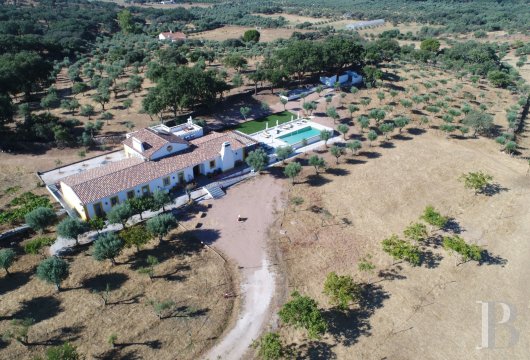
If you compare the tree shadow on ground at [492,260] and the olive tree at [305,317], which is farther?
the tree shadow on ground at [492,260]

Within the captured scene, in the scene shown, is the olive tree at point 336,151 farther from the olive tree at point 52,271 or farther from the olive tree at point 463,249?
the olive tree at point 52,271

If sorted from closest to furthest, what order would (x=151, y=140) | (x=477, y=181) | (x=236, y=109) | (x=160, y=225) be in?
(x=160, y=225), (x=477, y=181), (x=151, y=140), (x=236, y=109)

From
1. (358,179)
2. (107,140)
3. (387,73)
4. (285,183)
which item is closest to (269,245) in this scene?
(285,183)

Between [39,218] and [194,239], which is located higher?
[39,218]

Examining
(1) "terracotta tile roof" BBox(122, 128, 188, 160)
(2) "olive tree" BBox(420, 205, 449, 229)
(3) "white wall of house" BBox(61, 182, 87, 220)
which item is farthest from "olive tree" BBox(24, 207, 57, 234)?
(2) "olive tree" BBox(420, 205, 449, 229)

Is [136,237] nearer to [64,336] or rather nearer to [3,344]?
[64,336]

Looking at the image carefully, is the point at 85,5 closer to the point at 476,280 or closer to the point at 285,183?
the point at 285,183

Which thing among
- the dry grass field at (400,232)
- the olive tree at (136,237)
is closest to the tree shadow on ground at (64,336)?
the olive tree at (136,237)

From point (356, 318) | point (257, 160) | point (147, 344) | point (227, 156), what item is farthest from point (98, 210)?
point (356, 318)

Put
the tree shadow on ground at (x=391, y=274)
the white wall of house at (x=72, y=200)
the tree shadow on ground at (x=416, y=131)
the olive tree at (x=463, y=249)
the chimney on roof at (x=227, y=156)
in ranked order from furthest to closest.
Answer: the tree shadow on ground at (x=416, y=131)
the chimney on roof at (x=227, y=156)
the white wall of house at (x=72, y=200)
the olive tree at (x=463, y=249)
the tree shadow on ground at (x=391, y=274)
